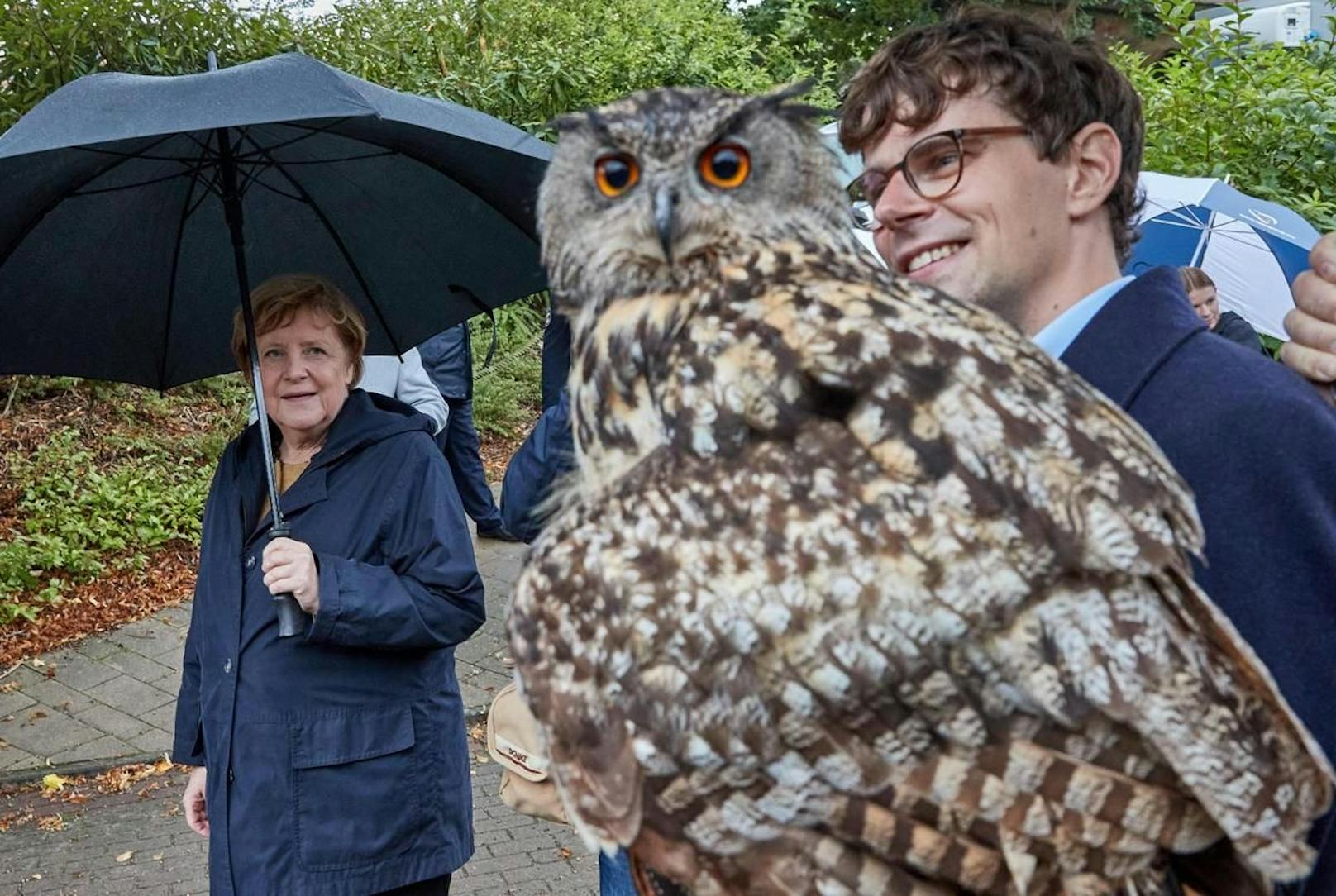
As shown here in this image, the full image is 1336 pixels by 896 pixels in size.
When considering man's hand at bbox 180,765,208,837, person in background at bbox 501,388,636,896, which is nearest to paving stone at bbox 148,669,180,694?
man's hand at bbox 180,765,208,837

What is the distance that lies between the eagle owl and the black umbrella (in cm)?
166

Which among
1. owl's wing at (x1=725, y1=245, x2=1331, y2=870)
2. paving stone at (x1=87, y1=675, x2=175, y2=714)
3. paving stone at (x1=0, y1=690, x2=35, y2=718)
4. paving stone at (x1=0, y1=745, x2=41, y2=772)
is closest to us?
owl's wing at (x1=725, y1=245, x2=1331, y2=870)

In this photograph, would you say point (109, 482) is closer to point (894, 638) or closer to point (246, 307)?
point (246, 307)

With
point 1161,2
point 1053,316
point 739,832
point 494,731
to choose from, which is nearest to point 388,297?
point 494,731

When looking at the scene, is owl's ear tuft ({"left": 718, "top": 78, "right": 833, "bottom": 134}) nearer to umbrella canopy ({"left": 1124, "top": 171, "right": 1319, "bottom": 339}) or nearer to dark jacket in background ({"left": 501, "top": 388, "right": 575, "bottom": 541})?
dark jacket in background ({"left": 501, "top": 388, "right": 575, "bottom": 541})

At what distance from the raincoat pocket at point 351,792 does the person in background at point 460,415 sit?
335cm

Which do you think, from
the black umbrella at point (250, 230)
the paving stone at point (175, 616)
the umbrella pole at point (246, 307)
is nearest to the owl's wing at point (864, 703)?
the black umbrella at point (250, 230)

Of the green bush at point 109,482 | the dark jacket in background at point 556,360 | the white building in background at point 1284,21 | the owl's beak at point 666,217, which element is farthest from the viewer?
the white building in background at point 1284,21

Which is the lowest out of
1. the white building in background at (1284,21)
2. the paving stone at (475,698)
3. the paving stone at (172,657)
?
the paving stone at (172,657)

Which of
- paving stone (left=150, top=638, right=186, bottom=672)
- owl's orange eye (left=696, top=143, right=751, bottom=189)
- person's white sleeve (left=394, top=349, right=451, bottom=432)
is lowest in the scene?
paving stone (left=150, top=638, right=186, bottom=672)

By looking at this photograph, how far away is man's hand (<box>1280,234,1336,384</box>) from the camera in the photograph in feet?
5.59

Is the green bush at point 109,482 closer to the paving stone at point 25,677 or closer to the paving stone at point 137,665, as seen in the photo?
the paving stone at point 25,677

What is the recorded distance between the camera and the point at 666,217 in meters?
1.98

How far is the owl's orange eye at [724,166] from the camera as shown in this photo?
2092mm
